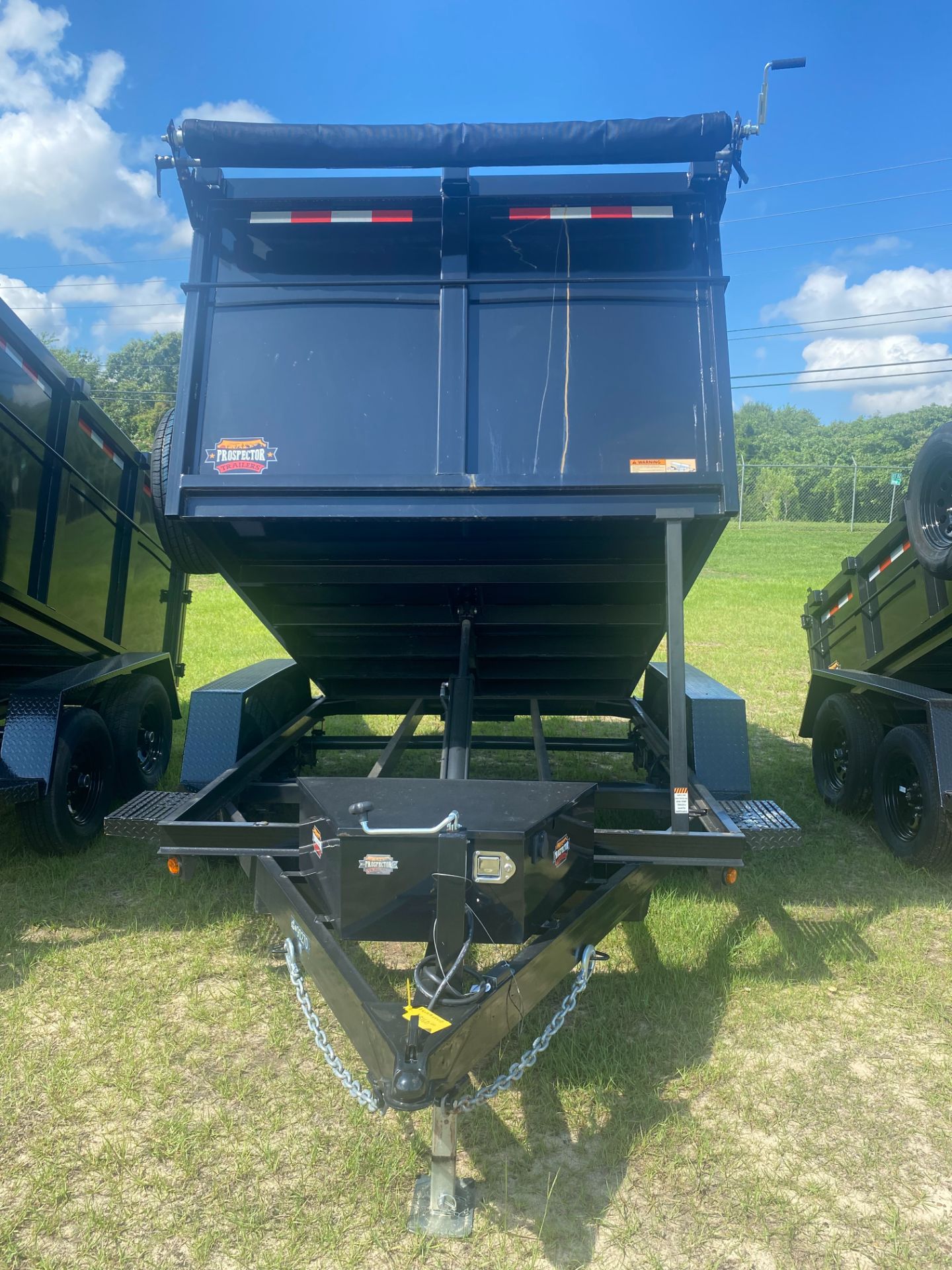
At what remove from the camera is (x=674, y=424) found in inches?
136

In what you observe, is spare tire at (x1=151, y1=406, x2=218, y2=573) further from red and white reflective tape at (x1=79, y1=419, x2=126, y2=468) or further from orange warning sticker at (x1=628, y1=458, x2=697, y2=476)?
orange warning sticker at (x1=628, y1=458, x2=697, y2=476)

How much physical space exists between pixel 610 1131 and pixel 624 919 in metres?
0.75

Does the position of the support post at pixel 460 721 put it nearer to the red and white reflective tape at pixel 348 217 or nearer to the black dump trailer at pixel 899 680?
the red and white reflective tape at pixel 348 217

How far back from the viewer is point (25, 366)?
14.1ft

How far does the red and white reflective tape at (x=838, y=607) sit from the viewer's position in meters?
6.13

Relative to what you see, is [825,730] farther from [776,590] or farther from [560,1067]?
[776,590]

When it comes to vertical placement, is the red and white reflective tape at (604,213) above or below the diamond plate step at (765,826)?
above

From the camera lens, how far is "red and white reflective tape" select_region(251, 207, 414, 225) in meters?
3.50

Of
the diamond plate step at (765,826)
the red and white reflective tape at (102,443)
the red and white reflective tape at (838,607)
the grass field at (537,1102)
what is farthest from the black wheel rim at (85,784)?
the red and white reflective tape at (838,607)

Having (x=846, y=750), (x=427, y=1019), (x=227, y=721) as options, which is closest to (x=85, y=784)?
(x=227, y=721)

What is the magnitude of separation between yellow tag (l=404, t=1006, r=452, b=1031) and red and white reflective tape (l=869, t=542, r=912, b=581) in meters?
3.92

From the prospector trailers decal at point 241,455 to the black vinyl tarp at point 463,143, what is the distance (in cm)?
107

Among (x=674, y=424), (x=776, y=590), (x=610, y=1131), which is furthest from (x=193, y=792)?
(x=776, y=590)

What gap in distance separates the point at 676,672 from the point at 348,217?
7.26 feet
